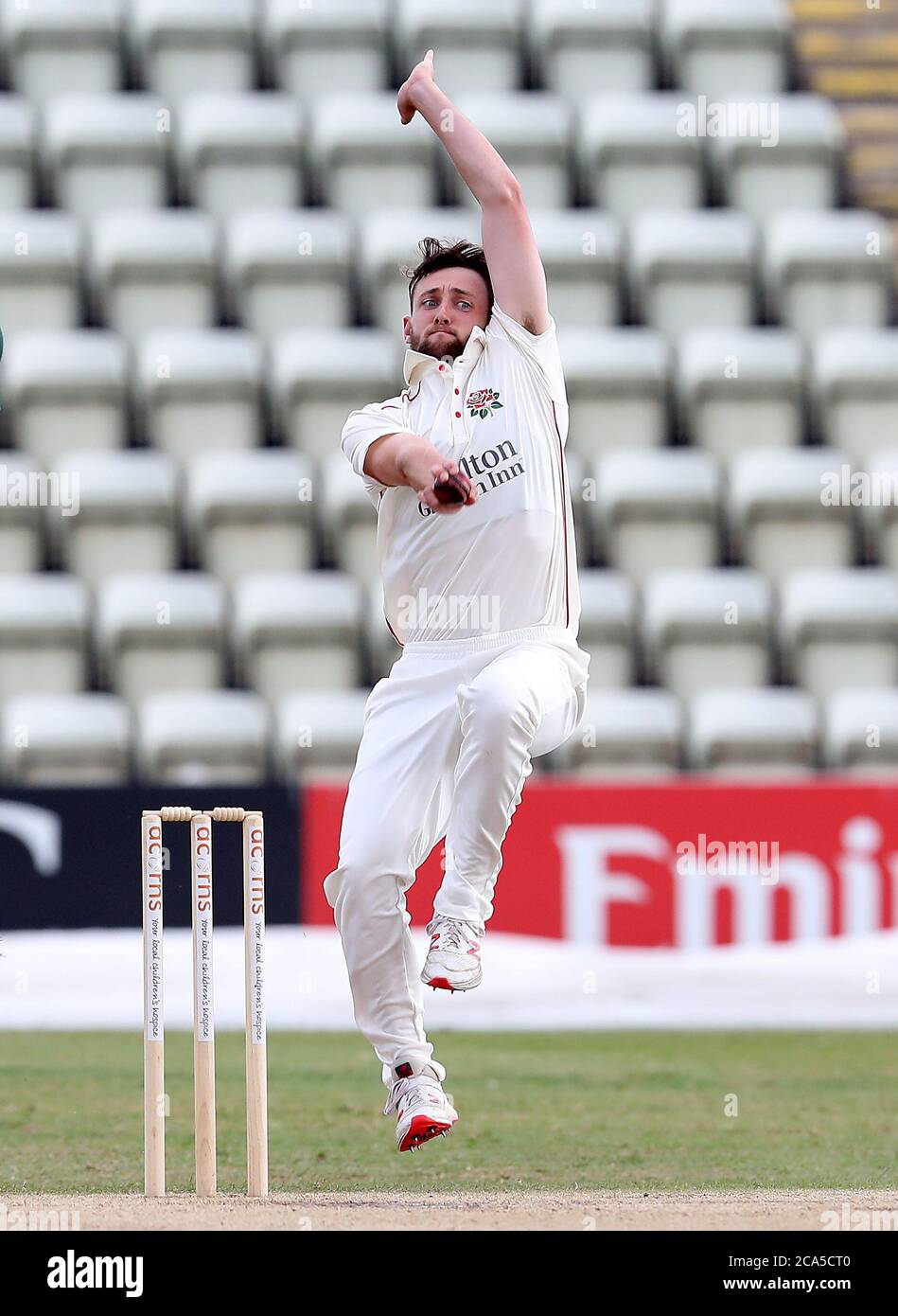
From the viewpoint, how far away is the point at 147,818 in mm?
5348

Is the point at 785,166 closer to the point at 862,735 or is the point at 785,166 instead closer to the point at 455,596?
the point at 862,735

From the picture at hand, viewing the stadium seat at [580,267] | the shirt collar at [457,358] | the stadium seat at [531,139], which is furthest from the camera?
the stadium seat at [531,139]

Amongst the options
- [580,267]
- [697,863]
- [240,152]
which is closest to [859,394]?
[580,267]

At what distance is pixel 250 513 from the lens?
11312 millimetres

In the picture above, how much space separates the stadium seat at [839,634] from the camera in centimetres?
1122

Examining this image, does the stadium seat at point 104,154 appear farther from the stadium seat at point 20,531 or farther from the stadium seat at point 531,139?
the stadium seat at point 20,531

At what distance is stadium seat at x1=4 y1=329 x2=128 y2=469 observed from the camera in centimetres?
1165

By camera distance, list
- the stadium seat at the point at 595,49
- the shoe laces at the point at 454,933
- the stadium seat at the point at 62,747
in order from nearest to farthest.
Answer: the shoe laces at the point at 454,933 → the stadium seat at the point at 62,747 → the stadium seat at the point at 595,49

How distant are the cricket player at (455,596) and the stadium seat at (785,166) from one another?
8356 mm

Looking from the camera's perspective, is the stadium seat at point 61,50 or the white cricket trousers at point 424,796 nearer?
the white cricket trousers at point 424,796

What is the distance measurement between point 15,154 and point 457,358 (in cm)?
814

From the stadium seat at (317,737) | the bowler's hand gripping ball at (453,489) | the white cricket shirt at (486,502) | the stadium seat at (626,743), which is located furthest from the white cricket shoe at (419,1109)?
the stadium seat at (626,743)
